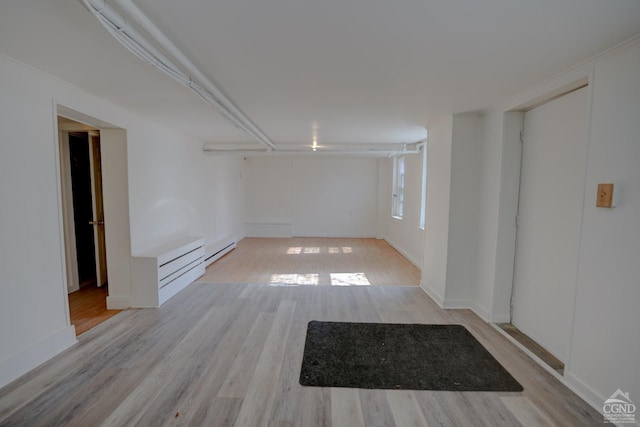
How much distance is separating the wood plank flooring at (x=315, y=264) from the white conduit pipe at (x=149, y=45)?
112 inches

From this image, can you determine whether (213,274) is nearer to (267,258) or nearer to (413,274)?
(267,258)

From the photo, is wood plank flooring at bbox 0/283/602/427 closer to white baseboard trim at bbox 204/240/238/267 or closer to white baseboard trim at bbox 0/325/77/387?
white baseboard trim at bbox 0/325/77/387

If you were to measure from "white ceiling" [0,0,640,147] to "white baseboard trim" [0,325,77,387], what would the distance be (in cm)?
213

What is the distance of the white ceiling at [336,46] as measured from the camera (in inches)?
54.4

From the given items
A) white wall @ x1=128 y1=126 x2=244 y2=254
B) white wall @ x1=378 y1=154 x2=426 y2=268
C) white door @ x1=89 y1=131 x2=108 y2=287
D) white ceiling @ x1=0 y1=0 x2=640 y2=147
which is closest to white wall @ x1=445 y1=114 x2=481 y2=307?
white ceiling @ x1=0 y1=0 x2=640 y2=147

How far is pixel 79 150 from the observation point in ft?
13.2

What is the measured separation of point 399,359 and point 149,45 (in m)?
2.82

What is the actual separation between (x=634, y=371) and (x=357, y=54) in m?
2.47

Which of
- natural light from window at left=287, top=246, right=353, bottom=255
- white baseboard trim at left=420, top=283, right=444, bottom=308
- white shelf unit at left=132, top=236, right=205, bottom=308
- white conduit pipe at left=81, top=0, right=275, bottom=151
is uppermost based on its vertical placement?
white conduit pipe at left=81, top=0, right=275, bottom=151

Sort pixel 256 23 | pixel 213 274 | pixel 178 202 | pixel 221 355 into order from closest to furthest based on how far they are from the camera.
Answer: pixel 256 23
pixel 221 355
pixel 178 202
pixel 213 274

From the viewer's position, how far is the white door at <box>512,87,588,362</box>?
86.3 inches

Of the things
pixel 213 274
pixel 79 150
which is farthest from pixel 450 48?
pixel 79 150

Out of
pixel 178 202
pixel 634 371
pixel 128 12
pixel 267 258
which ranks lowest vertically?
pixel 267 258

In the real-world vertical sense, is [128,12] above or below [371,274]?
above
